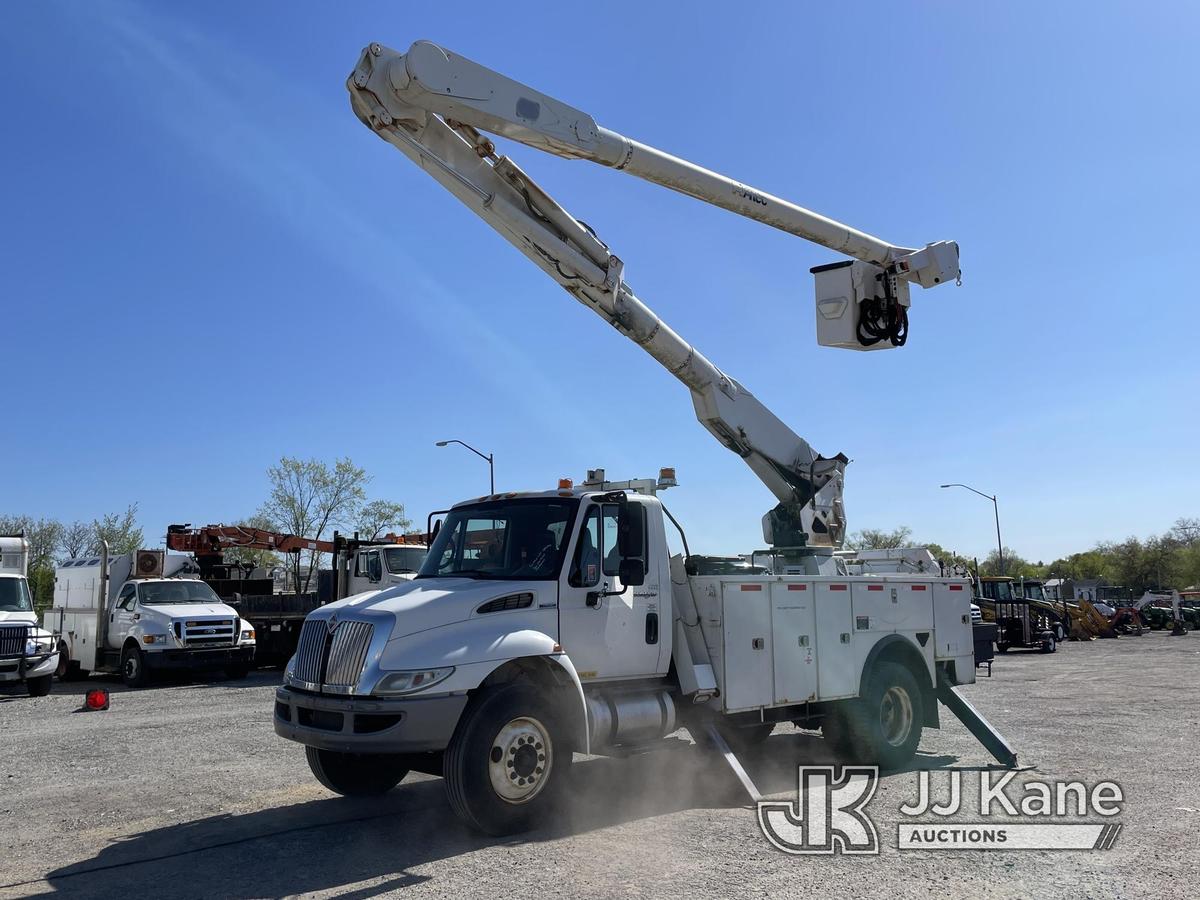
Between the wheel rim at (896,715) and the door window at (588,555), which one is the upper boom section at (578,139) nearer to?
the door window at (588,555)

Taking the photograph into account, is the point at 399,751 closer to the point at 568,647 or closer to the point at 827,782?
the point at 568,647

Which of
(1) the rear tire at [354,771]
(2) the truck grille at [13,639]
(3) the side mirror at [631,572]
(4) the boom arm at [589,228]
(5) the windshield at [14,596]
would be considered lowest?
(1) the rear tire at [354,771]

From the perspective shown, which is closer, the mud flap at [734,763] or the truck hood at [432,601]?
the truck hood at [432,601]

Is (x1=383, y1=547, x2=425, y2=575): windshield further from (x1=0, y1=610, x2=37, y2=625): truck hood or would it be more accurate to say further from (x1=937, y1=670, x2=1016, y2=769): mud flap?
(x1=937, y1=670, x2=1016, y2=769): mud flap

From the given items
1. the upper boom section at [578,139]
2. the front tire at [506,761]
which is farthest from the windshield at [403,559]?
the front tire at [506,761]

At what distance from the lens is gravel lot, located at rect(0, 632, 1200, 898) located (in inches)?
223

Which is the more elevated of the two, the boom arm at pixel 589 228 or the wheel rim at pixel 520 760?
the boom arm at pixel 589 228

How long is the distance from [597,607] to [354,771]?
2400 mm

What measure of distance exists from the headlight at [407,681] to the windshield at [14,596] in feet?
47.0

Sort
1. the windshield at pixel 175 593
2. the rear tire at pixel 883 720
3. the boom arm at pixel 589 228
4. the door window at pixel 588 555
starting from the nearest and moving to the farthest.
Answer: the door window at pixel 588 555
the rear tire at pixel 883 720
the boom arm at pixel 589 228
the windshield at pixel 175 593

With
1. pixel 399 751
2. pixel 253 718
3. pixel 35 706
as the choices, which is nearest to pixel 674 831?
pixel 399 751

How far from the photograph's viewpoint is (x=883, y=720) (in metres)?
9.80

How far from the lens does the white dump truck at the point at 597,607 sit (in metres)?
6.70

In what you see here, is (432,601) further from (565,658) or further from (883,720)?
(883,720)
